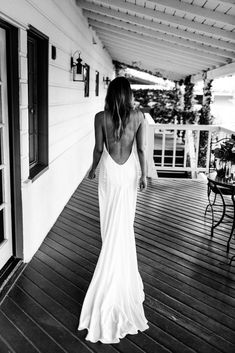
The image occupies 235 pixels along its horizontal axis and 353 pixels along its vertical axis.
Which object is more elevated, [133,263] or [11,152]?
[11,152]

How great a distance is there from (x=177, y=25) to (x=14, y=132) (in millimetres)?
3456

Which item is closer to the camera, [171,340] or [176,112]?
[171,340]

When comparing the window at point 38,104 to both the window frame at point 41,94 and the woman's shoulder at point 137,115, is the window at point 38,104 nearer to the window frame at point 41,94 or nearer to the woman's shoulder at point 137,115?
the window frame at point 41,94

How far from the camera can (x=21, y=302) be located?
9.08ft

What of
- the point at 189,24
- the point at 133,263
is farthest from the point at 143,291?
the point at 189,24

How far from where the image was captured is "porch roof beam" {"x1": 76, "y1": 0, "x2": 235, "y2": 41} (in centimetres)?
520

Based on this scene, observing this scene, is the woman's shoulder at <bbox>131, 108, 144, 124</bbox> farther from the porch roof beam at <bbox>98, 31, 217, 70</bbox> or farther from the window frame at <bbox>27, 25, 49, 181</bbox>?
the porch roof beam at <bbox>98, 31, 217, 70</bbox>

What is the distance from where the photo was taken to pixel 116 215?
2559 mm

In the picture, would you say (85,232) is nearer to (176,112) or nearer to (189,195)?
(189,195)

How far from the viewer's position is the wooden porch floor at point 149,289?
2369mm

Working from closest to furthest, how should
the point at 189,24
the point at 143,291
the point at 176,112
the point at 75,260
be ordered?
the point at 143,291 → the point at 75,260 → the point at 189,24 → the point at 176,112

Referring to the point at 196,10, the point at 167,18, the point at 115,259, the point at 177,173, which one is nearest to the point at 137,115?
the point at 115,259

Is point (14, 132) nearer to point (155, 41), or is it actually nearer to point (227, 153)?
point (227, 153)

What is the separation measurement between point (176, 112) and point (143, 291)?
11067mm
